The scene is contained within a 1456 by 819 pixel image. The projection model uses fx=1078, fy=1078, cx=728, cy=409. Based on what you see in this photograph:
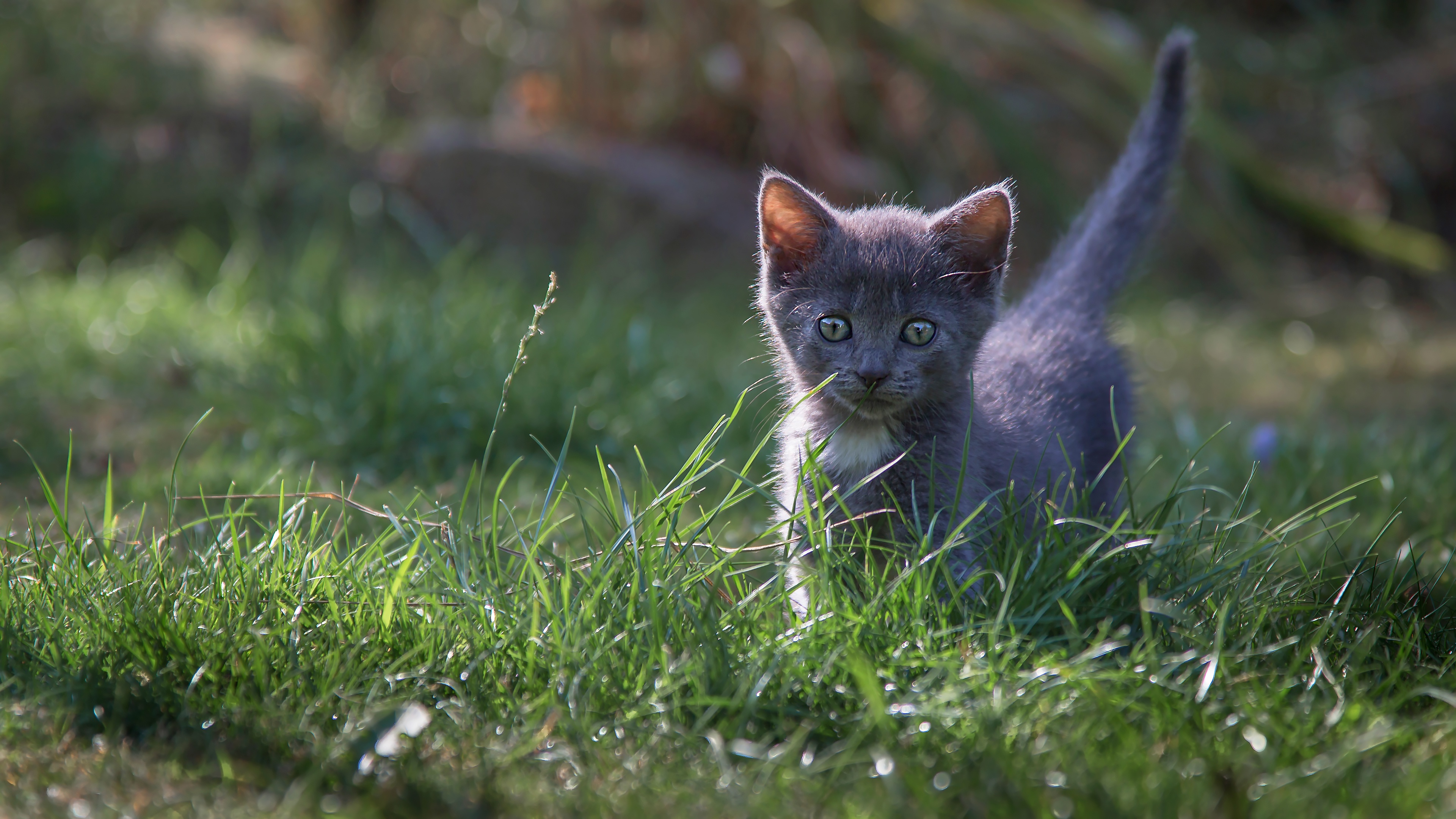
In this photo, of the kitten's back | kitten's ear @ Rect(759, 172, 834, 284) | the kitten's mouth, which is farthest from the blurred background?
the kitten's mouth

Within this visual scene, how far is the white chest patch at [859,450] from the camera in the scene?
2.24 metres

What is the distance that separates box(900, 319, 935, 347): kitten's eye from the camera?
2205 millimetres

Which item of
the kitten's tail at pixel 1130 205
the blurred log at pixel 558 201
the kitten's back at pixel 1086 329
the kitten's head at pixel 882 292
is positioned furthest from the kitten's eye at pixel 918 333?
the blurred log at pixel 558 201

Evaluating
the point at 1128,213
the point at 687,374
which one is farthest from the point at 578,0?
the point at 1128,213

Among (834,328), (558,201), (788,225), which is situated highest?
(788,225)

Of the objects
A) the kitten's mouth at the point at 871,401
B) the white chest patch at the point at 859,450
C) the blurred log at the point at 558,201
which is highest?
the kitten's mouth at the point at 871,401

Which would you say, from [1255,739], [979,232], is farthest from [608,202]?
[1255,739]

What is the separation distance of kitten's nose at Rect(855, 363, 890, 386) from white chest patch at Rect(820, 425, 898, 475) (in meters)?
0.17

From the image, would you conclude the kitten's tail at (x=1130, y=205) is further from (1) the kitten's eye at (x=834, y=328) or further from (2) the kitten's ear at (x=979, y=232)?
(1) the kitten's eye at (x=834, y=328)

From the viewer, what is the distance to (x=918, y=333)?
221cm

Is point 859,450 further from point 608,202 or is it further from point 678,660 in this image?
point 608,202

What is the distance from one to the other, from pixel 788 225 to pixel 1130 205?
1.20 m

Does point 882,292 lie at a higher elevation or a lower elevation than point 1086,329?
higher

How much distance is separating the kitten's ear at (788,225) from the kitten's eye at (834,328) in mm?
161
